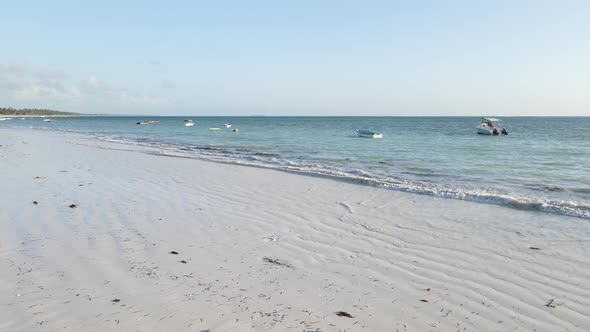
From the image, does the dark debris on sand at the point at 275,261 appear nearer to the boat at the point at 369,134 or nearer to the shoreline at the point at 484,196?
the shoreline at the point at 484,196

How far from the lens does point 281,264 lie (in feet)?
18.5

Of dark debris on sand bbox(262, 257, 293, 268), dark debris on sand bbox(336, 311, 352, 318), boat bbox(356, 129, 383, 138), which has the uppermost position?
boat bbox(356, 129, 383, 138)

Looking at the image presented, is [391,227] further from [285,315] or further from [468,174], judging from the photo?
[468,174]

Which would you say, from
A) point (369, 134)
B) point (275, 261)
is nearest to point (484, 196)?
point (275, 261)

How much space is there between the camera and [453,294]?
4.82 meters

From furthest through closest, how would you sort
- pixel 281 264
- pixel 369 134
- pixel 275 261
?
pixel 369 134 < pixel 275 261 < pixel 281 264

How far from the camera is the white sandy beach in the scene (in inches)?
164

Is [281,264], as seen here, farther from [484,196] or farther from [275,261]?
[484,196]

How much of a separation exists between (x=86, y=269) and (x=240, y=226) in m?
2.89

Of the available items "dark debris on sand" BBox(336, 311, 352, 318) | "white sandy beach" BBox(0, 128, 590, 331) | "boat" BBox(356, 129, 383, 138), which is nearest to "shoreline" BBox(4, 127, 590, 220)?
"white sandy beach" BBox(0, 128, 590, 331)

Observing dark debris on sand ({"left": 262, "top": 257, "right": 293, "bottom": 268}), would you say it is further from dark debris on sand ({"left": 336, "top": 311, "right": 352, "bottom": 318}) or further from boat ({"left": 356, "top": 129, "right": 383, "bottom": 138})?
boat ({"left": 356, "top": 129, "right": 383, "bottom": 138})

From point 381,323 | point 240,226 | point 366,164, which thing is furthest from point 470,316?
point 366,164

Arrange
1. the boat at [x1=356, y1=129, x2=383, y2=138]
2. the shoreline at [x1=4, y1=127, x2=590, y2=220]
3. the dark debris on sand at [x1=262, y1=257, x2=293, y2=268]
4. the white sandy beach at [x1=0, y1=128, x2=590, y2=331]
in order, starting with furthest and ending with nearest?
the boat at [x1=356, y1=129, x2=383, y2=138], the shoreline at [x1=4, y1=127, x2=590, y2=220], the dark debris on sand at [x1=262, y1=257, x2=293, y2=268], the white sandy beach at [x1=0, y1=128, x2=590, y2=331]

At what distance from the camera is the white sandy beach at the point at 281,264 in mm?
4156
